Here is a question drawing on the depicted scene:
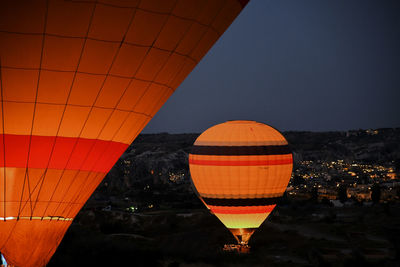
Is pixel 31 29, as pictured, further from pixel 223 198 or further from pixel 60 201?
pixel 223 198

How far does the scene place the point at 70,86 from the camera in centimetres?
945

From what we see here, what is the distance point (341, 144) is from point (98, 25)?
5334 inches

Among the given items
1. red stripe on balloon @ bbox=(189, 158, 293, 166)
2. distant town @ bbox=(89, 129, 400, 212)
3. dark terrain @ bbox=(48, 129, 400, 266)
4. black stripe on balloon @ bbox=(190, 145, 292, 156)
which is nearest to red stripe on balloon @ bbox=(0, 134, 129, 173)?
dark terrain @ bbox=(48, 129, 400, 266)

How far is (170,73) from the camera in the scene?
10469 mm

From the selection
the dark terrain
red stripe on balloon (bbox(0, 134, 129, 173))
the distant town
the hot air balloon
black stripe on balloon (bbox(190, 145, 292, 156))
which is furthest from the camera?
the distant town

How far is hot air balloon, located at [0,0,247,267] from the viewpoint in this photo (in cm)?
888

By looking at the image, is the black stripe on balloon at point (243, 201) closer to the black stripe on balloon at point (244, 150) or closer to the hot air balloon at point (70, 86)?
the black stripe on balloon at point (244, 150)

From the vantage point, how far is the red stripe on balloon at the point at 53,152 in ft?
31.2

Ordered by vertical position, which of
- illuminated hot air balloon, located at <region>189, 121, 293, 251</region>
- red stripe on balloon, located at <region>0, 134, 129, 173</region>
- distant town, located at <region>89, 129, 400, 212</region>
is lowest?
red stripe on balloon, located at <region>0, 134, 129, 173</region>

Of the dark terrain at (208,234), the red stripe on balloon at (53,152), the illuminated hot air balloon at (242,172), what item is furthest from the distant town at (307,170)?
the red stripe on balloon at (53,152)

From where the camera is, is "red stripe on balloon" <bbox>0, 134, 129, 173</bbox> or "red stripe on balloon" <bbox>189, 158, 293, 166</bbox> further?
"red stripe on balloon" <bbox>189, 158, 293, 166</bbox>

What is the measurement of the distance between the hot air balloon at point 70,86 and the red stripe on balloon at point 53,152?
14mm

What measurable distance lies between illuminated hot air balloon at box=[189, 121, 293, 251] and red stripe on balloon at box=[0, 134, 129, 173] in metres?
16.8

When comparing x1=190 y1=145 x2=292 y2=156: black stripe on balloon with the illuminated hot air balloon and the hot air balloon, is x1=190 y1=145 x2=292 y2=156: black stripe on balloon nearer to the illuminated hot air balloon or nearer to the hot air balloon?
the illuminated hot air balloon
